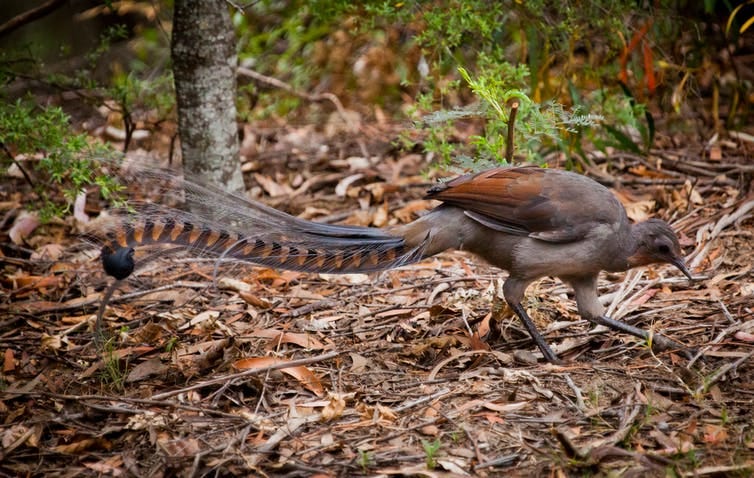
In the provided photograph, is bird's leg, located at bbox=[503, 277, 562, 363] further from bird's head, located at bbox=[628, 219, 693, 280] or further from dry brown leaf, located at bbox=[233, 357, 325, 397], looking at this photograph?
dry brown leaf, located at bbox=[233, 357, 325, 397]

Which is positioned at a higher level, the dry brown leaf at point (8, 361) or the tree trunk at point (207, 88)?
the tree trunk at point (207, 88)

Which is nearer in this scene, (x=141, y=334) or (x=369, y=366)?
(x=369, y=366)

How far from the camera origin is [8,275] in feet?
17.0

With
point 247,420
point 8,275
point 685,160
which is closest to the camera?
point 247,420

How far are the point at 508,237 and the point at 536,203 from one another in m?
0.22

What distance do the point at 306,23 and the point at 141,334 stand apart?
15.9 feet

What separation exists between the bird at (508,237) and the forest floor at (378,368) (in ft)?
1.07

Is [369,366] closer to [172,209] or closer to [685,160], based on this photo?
[172,209]

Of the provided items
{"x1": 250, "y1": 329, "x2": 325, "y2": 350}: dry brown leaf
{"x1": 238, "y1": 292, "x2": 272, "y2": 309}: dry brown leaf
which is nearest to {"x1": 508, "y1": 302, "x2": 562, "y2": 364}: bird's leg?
{"x1": 250, "y1": 329, "x2": 325, "y2": 350}: dry brown leaf

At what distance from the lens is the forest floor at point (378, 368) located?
3205 mm

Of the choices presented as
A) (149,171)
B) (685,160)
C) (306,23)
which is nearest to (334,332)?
(149,171)

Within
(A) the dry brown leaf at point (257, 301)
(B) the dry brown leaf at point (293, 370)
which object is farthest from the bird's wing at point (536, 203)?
(A) the dry brown leaf at point (257, 301)

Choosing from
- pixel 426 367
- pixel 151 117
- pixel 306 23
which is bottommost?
pixel 426 367

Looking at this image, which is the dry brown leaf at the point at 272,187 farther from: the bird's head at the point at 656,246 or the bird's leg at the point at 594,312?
the bird's head at the point at 656,246
